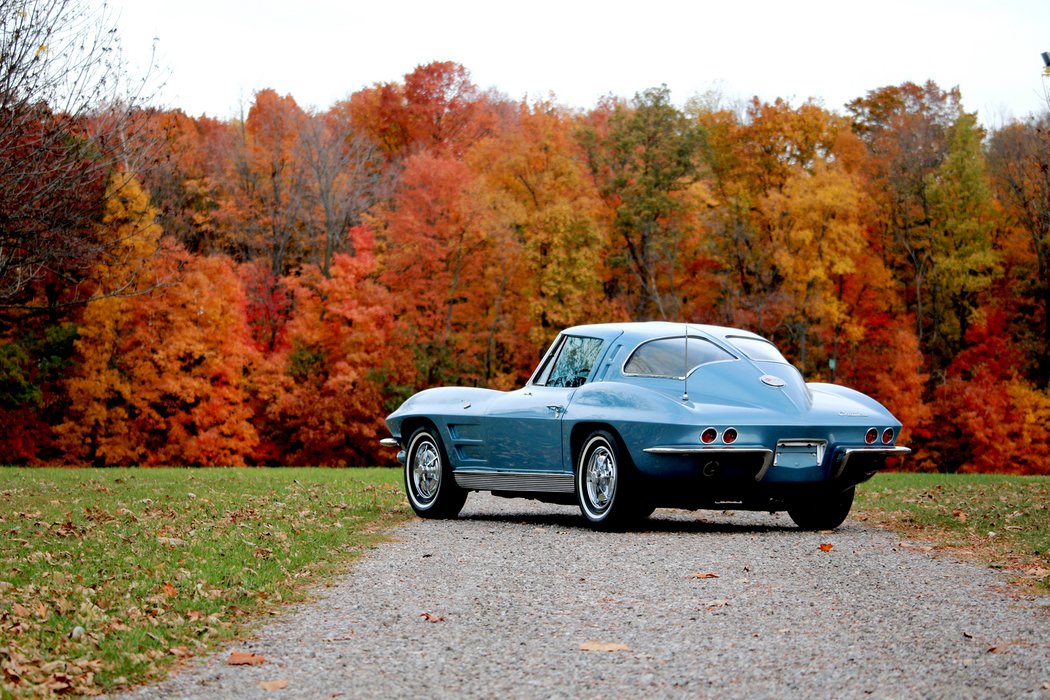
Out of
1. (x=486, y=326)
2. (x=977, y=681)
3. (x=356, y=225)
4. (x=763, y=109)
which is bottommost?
(x=977, y=681)

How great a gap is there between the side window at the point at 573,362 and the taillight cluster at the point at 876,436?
2423 mm

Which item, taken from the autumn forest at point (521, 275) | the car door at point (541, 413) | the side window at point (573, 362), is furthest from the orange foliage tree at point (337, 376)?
the side window at point (573, 362)

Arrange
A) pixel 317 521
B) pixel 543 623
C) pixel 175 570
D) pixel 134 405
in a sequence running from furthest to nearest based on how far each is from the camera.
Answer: pixel 134 405
pixel 317 521
pixel 175 570
pixel 543 623

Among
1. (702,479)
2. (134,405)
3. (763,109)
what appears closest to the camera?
(702,479)

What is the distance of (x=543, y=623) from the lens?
6973 millimetres

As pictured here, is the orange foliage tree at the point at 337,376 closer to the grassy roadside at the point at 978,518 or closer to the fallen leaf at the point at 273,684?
the grassy roadside at the point at 978,518

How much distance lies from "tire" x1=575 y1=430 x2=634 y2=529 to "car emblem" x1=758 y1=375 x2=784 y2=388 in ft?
4.36

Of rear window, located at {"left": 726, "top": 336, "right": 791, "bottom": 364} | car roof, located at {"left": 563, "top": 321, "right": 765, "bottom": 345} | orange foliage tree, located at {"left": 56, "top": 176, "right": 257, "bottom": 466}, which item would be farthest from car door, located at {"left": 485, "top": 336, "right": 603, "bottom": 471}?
orange foliage tree, located at {"left": 56, "top": 176, "right": 257, "bottom": 466}

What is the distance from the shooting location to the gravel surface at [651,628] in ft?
18.3

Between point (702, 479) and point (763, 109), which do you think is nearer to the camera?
point (702, 479)

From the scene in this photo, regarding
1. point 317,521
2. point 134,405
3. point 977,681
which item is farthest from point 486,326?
point 977,681

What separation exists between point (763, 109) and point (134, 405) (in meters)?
27.9

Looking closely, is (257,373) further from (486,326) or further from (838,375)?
(838,375)

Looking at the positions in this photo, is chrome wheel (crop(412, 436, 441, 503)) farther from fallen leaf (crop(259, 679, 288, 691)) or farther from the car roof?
fallen leaf (crop(259, 679, 288, 691))
